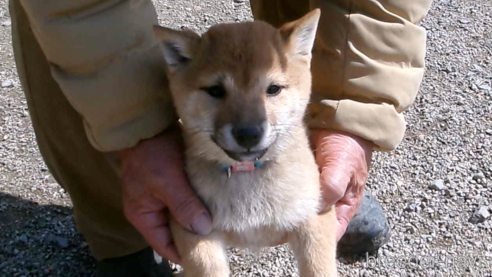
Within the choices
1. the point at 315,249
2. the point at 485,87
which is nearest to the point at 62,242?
the point at 315,249

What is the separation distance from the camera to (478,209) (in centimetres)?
362

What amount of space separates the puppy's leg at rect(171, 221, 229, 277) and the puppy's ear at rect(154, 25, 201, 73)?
0.62 meters

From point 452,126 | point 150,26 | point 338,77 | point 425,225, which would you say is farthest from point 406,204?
point 150,26

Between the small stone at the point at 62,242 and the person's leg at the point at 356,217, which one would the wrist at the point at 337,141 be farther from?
the small stone at the point at 62,242

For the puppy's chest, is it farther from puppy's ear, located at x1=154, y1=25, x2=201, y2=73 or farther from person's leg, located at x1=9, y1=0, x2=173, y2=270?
person's leg, located at x1=9, y1=0, x2=173, y2=270

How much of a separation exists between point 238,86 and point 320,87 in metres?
0.68

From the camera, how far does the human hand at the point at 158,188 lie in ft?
8.04

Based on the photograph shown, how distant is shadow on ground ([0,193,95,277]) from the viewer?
344cm

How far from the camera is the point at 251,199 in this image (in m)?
2.46

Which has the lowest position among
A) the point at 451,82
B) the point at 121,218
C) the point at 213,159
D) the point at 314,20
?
the point at 451,82

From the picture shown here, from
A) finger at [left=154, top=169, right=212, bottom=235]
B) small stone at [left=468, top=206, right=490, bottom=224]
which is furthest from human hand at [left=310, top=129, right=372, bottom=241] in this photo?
small stone at [left=468, top=206, right=490, bottom=224]

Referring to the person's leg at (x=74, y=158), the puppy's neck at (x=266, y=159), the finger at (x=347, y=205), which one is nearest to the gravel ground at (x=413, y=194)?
the person's leg at (x=74, y=158)

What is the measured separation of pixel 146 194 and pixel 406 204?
1.72 m

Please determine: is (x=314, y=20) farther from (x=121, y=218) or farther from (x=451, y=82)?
(x=451, y=82)
